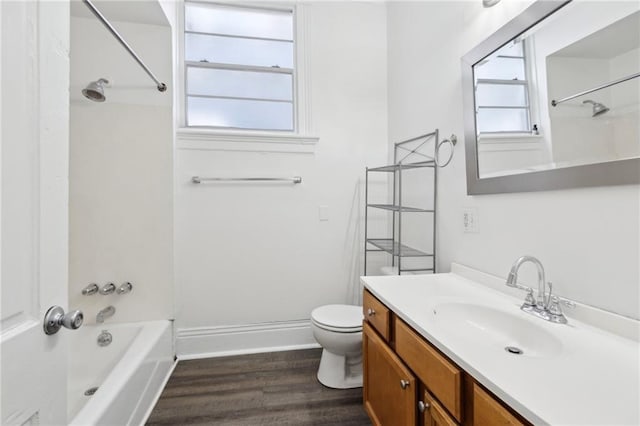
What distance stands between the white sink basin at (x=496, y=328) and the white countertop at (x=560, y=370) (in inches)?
0.4

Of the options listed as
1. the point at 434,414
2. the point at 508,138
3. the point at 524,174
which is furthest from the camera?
the point at 508,138

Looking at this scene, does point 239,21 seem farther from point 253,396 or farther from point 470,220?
point 253,396

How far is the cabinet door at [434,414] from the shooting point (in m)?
0.76

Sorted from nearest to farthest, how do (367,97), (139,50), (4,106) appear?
(4,106)
(139,50)
(367,97)

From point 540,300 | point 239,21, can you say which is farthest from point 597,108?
point 239,21

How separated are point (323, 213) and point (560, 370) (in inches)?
69.9

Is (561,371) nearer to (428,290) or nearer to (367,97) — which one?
(428,290)

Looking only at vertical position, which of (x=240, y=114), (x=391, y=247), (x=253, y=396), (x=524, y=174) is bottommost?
(x=253, y=396)

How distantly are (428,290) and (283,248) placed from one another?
127cm

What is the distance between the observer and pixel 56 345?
0.71 meters

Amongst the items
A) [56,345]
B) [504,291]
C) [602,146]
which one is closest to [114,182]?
[56,345]

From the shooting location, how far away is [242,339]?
85.0 inches

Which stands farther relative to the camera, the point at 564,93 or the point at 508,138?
the point at 508,138

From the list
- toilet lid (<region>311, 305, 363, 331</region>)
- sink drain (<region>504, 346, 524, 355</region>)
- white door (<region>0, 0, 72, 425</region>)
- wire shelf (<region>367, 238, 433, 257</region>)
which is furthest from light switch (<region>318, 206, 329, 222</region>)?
white door (<region>0, 0, 72, 425</region>)
